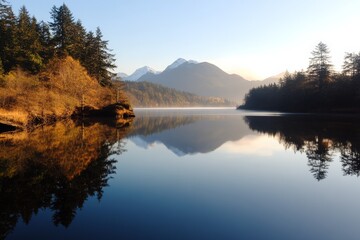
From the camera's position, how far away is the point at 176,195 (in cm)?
1013

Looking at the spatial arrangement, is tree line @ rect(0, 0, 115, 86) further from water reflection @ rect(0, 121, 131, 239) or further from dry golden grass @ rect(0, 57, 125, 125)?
water reflection @ rect(0, 121, 131, 239)

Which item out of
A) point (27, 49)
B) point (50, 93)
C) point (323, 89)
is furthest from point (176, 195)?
point (323, 89)

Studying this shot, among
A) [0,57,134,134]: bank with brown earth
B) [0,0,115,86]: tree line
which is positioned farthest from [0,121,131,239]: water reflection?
[0,0,115,86]: tree line

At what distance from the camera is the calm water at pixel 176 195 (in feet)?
23.6

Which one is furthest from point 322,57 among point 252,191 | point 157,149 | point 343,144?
point 252,191

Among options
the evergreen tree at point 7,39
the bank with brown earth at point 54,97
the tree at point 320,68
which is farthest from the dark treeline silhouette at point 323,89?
the evergreen tree at point 7,39

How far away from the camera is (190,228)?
7.28 meters

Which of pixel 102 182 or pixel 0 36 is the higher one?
pixel 0 36

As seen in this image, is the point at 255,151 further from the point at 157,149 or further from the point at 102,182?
the point at 102,182

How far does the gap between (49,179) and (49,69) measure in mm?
46520

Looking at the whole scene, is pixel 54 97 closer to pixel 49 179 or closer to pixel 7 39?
pixel 7 39

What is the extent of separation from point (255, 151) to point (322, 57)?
83553 millimetres

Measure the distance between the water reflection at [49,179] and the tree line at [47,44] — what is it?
1299 inches

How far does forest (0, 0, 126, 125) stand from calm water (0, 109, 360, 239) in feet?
66.2
